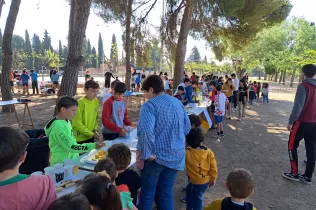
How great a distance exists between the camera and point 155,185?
2246 millimetres

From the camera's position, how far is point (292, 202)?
338cm

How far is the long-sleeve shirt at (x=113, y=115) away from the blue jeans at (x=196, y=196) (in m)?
1.21

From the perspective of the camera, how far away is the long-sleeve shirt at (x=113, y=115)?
3229mm

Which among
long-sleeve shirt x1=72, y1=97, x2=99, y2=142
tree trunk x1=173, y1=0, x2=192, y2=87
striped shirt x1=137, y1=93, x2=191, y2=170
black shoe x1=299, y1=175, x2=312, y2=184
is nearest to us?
striped shirt x1=137, y1=93, x2=191, y2=170

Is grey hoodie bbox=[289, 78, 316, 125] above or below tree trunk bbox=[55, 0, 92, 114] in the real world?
below

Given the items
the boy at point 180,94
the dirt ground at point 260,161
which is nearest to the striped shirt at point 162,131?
the dirt ground at point 260,161

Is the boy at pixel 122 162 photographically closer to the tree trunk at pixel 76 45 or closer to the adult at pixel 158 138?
→ the adult at pixel 158 138

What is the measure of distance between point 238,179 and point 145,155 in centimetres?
78

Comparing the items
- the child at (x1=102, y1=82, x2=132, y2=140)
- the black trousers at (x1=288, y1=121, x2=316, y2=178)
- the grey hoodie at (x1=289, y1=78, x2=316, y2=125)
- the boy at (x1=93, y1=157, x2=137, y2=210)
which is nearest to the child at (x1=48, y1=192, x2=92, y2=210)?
the boy at (x1=93, y1=157, x2=137, y2=210)

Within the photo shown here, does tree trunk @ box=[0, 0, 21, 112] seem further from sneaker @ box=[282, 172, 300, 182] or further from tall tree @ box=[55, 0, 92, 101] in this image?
sneaker @ box=[282, 172, 300, 182]

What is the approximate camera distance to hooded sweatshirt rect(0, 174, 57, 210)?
110cm

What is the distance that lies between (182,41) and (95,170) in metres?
9.02

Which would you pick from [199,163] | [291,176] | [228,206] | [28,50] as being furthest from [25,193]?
[28,50]

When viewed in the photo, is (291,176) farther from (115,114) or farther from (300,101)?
(115,114)
